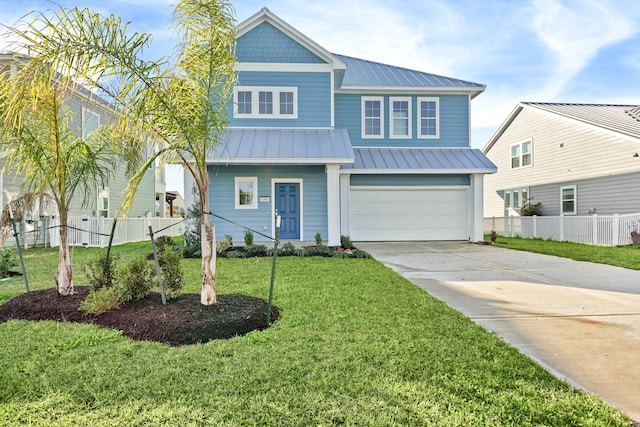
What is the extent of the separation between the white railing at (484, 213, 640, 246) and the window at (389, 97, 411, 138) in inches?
289

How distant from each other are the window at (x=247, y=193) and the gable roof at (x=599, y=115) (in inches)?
570

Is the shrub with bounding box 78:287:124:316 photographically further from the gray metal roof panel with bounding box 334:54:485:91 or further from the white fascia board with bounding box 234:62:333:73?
the gray metal roof panel with bounding box 334:54:485:91

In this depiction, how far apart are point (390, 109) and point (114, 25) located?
490 inches

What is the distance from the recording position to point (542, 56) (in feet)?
51.1

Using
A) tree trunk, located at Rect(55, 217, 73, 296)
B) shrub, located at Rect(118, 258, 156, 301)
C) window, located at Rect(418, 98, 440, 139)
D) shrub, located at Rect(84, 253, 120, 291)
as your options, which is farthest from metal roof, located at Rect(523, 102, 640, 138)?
tree trunk, located at Rect(55, 217, 73, 296)

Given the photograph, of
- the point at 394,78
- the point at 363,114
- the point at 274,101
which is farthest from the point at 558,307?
the point at 394,78

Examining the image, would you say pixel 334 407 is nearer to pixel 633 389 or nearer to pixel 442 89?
pixel 633 389

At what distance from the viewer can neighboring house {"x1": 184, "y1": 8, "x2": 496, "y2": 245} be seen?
41.3 feet

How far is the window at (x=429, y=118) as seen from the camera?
49.8ft

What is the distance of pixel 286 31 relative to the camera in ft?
42.4

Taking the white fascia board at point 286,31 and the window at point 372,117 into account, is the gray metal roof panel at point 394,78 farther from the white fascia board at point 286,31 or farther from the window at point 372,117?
the white fascia board at point 286,31

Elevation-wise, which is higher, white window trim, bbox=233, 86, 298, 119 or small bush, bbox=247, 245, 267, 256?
white window trim, bbox=233, 86, 298, 119

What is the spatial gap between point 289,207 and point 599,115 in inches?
643

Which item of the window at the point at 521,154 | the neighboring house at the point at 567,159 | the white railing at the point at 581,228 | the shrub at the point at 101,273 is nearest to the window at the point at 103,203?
the shrub at the point at 101,273
